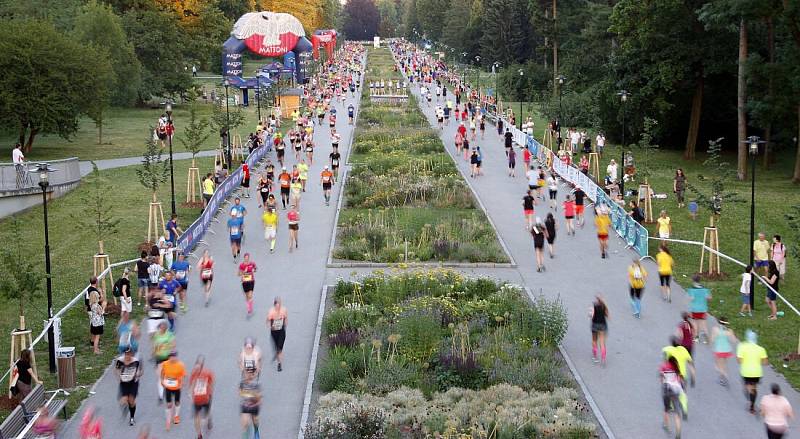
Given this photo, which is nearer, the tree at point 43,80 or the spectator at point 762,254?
the spectator at point 762,254

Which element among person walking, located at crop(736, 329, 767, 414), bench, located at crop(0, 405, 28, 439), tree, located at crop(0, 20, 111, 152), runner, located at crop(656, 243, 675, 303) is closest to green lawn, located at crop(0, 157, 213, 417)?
bench, located at crop(0, 405, 28, 439)

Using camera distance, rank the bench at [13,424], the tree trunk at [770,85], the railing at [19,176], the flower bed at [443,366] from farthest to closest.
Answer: the tree trunk at [770,85] < the railing at [19,176] < the flower bed at [443,366] < the bench at [13,424]

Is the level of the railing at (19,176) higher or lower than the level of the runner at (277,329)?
higher

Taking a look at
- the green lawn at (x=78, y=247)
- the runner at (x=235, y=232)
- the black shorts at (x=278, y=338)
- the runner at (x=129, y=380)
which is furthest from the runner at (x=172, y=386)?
the runner at (x=235, y=232)

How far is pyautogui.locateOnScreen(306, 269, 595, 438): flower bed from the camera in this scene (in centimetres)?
1394

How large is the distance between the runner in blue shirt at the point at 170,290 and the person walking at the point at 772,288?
11.5m

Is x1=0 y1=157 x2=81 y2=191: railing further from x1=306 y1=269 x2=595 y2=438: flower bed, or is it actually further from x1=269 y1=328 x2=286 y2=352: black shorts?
x1=269 y1=328 x2=286 y2=352: black shorts

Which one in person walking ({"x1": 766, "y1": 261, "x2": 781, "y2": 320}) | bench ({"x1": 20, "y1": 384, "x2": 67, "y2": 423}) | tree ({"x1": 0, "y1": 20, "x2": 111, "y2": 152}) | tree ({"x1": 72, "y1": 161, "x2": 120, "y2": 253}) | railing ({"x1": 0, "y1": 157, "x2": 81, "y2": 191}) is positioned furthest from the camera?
tree ({"x1": 0, "y1": 20, "x2": 111, "y2": 152})

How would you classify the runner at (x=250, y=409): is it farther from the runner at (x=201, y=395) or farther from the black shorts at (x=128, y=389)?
the black shorts at (x=128, y=389)

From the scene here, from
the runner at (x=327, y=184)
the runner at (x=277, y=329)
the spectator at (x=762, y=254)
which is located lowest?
the runner at (x=277, y=329)

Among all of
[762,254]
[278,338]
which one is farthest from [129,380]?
[762,254]

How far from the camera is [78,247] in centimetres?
2742

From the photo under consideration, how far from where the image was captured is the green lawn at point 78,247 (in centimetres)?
1791

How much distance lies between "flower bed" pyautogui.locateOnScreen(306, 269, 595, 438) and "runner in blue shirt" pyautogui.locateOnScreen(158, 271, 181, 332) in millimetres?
2848
